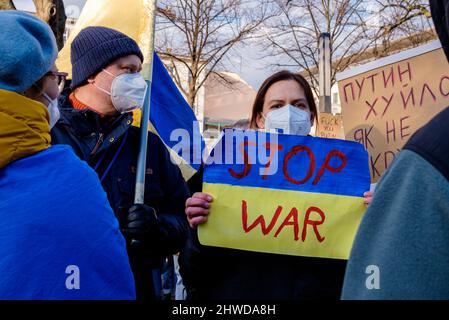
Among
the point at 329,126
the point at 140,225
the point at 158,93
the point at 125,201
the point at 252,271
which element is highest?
the point at 329,126

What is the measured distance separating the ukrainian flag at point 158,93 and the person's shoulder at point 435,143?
2449 millimetres

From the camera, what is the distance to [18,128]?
1.28m

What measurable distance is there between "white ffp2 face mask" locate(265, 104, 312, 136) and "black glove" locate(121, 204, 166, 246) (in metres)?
0.71

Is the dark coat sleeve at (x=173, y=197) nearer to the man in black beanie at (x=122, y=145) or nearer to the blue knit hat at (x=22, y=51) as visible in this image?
the man in black beanie at (x=122, y=145)

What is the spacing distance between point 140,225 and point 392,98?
1612 millimetres

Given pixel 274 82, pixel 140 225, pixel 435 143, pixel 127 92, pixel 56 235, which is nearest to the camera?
pixel 435 143

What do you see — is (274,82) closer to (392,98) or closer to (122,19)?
(392,98)

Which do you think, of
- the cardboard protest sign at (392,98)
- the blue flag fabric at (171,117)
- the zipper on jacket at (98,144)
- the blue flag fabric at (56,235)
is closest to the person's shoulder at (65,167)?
the blue flag fabric at (56,235)

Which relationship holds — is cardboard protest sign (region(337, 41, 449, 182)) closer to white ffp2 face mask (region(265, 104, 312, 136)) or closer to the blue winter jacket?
white ffp2 face mask (region(265, 104, 312, 136))

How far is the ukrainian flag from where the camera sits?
10.7 feet

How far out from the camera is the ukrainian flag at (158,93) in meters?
3.27

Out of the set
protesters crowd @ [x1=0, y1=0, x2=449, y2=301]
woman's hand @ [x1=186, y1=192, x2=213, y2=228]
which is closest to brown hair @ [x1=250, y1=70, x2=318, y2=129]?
protesters crowd @ [x1=0, y1=0, x2=449, y2=301]

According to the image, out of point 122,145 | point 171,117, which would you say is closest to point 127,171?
point 122,145
